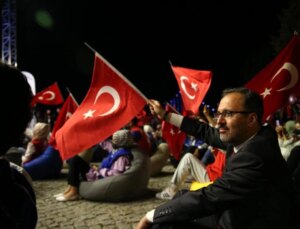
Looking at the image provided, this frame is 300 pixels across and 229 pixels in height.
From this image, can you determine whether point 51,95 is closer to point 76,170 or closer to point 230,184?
point 76,170

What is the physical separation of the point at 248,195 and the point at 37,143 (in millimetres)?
7110

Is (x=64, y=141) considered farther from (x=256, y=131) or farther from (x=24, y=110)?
(x=24, y=110)

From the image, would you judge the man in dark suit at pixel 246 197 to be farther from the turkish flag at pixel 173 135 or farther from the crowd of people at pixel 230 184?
the turkish flag at pixel 173 135

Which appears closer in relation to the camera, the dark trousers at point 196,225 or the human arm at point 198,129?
the dark trousers at point 196,225

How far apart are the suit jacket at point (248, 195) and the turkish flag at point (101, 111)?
226 centimetres

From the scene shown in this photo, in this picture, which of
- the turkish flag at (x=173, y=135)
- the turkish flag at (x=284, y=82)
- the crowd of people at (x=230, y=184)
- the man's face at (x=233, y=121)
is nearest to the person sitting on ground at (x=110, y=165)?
the turkish flag at (x=173, y=135)

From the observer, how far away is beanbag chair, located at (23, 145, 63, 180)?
810 cm

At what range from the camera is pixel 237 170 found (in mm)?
2242

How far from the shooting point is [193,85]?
6.13 m

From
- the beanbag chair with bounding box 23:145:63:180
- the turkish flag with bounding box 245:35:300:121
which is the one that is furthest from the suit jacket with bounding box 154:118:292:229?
the beanbag chair with bounding box 23:145:63:180

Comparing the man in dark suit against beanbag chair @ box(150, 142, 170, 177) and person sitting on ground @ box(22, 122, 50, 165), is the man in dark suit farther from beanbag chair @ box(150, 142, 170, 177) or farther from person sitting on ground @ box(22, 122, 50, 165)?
person sitting on ground @ box(22, 122, 50, 165)

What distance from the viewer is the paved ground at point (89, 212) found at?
5027mm

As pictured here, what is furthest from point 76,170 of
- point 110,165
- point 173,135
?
point 173,135

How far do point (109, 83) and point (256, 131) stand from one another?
2.58m
